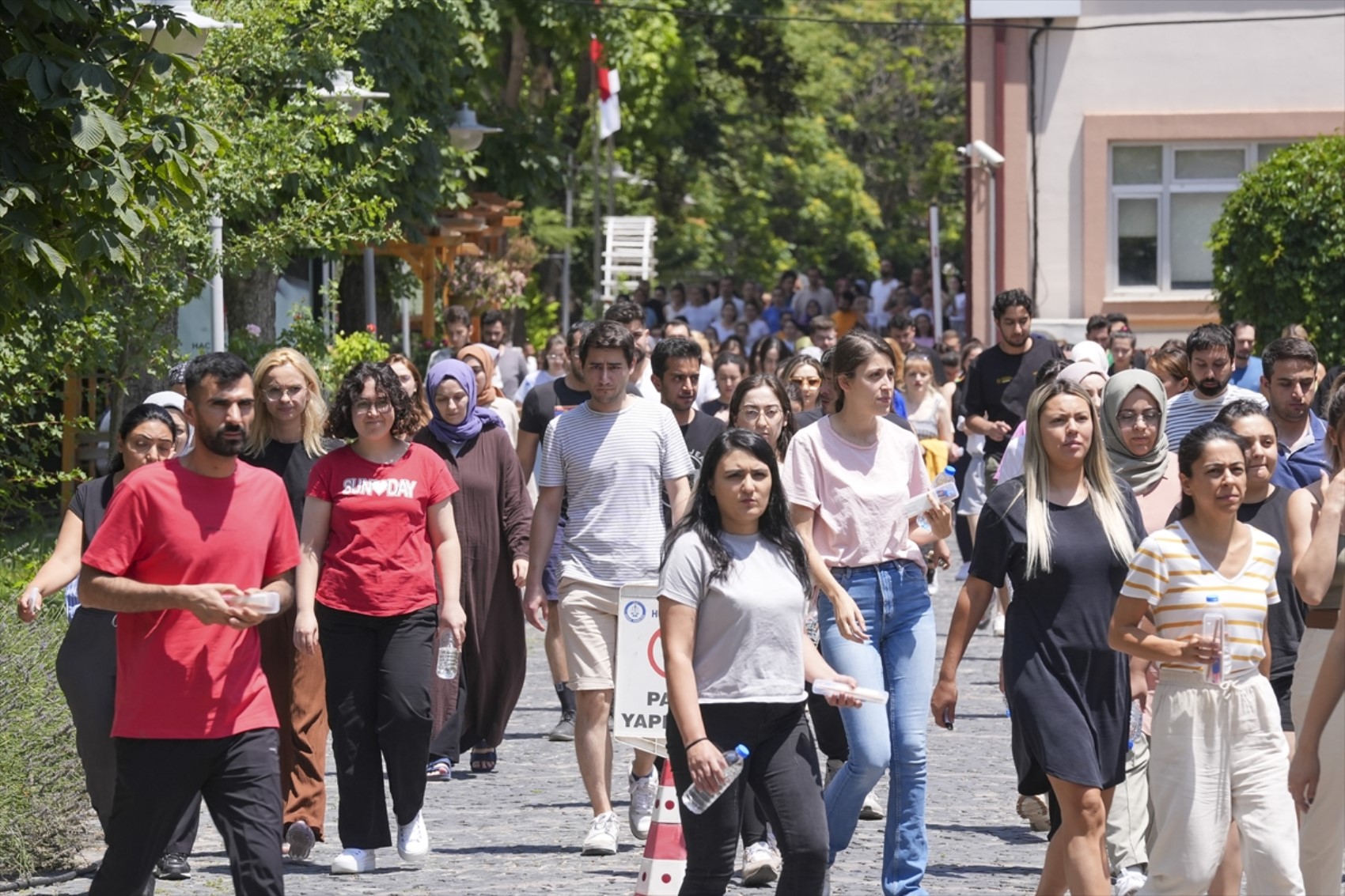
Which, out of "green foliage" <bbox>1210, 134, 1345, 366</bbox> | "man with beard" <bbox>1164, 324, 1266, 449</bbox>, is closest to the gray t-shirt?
"man with beard" <bbox>1164, 324, 1266, 449</bbox>

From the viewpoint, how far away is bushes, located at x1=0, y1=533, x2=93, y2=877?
7.75 m

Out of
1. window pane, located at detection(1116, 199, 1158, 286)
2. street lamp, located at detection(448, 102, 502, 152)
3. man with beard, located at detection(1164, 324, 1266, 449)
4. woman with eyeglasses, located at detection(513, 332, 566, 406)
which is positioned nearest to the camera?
man with beard, located at detection(1164, 324, 1266, 449)

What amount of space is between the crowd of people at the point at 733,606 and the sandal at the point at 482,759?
0.01m

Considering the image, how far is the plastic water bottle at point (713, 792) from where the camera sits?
579cm

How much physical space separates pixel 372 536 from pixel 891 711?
2.12m

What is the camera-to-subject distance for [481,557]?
9.87 m

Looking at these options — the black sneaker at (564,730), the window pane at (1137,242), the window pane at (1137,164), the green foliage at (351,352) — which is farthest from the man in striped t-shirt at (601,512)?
the window pane at (1137,164)

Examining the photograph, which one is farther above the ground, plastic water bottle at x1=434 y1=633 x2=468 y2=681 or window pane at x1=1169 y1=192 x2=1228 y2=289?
window pane at x1=1169 y1=192 x2=1228 y2=289

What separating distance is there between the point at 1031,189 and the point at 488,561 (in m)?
18.0

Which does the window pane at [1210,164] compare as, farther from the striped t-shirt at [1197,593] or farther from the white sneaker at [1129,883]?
the striped t-shirt at [1197,593]

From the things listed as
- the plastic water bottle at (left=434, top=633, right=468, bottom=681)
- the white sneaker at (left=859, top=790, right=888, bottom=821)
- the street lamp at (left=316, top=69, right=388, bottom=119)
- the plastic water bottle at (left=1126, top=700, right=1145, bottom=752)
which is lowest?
the white sneaker at (left=859, top=790, right=888, bottom=821)

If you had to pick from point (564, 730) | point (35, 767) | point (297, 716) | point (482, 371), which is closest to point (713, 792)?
point (297, 716)

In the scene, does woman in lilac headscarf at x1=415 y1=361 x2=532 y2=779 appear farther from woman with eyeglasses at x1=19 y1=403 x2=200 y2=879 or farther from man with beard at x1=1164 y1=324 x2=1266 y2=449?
man with beard at x1=1164 y1=324 x2=1266 y2=449

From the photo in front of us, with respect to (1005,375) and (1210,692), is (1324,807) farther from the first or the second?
(1005,375)
